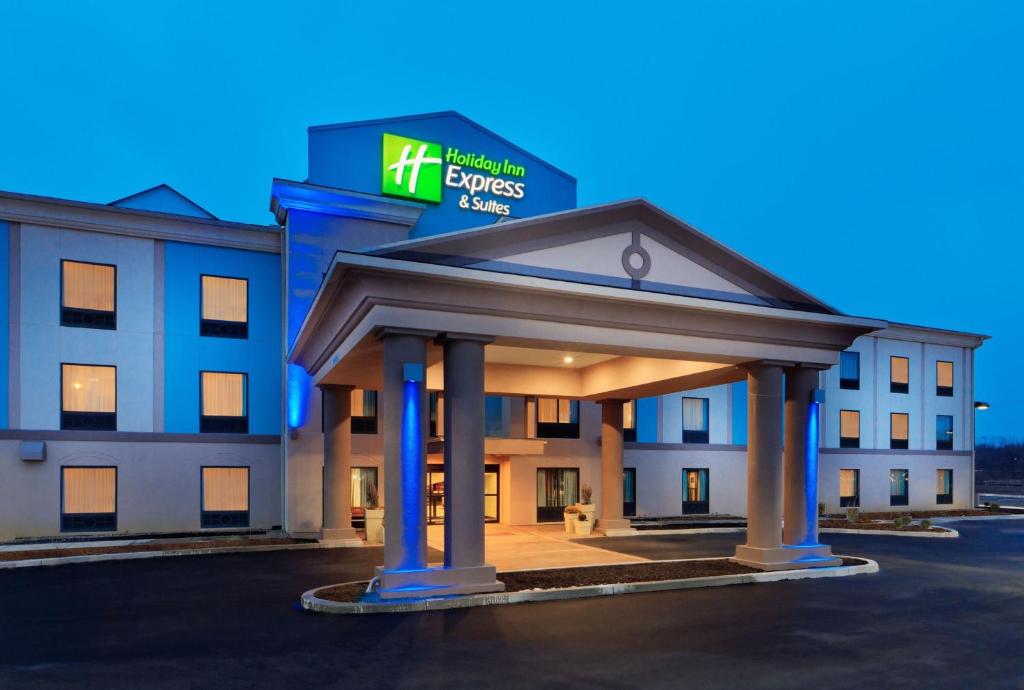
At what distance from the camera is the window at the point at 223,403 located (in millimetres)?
24156

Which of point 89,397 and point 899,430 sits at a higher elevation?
point 89,397

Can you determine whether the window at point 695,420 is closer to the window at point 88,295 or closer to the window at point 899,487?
the window at point 899,487

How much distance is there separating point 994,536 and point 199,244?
3083 cm

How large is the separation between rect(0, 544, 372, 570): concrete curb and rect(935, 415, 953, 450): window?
3421 cm

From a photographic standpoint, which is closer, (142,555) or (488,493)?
(142,555)

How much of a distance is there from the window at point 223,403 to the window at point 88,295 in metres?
3.61

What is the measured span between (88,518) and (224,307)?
8.09 metres

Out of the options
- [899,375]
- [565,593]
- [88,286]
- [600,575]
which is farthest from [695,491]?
[88,286]

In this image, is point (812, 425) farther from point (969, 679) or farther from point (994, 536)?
point (994, 536)

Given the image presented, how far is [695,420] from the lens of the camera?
3250 cm

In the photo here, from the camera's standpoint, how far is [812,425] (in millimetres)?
16781

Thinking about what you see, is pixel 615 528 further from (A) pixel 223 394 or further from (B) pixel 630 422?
(A) pixel 223 394

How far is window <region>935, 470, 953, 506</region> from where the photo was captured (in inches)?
1522

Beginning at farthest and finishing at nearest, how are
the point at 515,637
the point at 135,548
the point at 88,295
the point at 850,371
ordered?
the point at 850,371 < the point at 88,295 < the point at 135,548 < the point at 515,637
